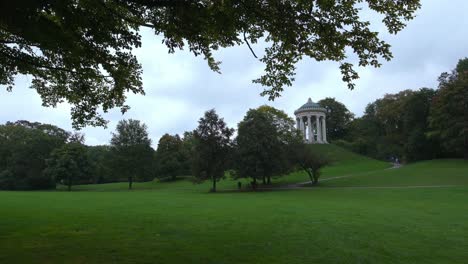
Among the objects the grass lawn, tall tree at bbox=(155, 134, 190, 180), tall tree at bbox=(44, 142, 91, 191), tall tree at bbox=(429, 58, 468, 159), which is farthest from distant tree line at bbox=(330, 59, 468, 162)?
tall tree at bbox=(44, 142, 91, 191)

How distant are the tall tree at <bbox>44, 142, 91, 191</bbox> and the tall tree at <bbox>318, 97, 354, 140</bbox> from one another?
212ft

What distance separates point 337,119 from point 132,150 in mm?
59832

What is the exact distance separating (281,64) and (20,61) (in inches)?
278

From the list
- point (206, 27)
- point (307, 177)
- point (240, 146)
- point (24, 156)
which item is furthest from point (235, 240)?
point (24, 156)

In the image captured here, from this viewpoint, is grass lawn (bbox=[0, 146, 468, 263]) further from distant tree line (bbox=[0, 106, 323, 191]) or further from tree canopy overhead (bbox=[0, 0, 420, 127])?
distant tree line (bbox=[0, 106, 323, 191])

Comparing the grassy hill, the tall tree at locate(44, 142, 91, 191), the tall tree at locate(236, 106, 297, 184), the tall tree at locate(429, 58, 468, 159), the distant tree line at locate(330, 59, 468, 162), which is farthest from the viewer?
the tall tree at locate(44, 142, 91, 191)

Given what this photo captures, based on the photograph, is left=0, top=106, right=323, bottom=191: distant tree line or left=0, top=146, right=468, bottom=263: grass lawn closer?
left=0, top=146, right=468, bottom=263: grass lawn

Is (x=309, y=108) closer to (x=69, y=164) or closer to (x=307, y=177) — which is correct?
(x=307, y=177)

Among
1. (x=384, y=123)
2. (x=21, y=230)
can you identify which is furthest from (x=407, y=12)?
(x=384, y=123)

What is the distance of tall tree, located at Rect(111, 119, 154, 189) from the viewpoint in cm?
6612

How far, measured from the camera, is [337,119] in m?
105

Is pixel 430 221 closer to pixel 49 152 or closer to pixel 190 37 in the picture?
pixel 190 37

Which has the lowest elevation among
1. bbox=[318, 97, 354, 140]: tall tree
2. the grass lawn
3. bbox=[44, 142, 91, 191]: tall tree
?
the grass lawn

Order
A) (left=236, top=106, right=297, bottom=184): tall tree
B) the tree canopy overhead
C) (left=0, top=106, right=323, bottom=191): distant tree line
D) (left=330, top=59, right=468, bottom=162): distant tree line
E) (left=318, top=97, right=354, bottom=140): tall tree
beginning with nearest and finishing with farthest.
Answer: the tree canopy overhead, (left=236, top=106, right=297, bottom=184): tall tree, (left=0, top=106, right=323, bottom=191): distant tree line, (left=330, top=59, right=468, bottom=162): distant tree line, (left=318, top=97, right=354, bottom=140): tall tree
